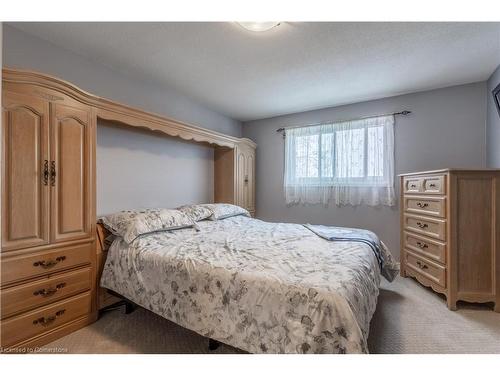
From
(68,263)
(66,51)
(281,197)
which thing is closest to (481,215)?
(281,197)

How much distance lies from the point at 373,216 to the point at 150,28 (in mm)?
3447

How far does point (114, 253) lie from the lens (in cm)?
206

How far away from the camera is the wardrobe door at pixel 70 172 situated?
1804 mm

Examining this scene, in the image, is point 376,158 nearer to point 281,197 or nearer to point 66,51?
point 281,197

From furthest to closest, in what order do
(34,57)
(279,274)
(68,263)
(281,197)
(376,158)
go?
(281,197) → (376,158) → (34,57) → (68,263) → (279,274)

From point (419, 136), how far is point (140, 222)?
11.5 feet

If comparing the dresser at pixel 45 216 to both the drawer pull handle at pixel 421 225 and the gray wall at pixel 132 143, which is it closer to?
the gray wall at pixel 132 143

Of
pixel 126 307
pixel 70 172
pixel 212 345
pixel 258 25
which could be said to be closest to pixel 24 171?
A: pixel 70 172

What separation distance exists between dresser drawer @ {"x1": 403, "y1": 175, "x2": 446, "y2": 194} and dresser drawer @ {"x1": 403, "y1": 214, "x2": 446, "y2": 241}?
0.28 meters

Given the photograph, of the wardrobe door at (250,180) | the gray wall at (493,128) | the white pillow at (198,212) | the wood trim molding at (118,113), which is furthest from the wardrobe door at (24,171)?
the gray wall at (493,128)

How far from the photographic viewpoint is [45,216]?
1745 millimetres

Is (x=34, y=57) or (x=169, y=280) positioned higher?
(x=34, y=57)

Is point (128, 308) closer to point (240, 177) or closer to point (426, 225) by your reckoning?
point (240, 177)

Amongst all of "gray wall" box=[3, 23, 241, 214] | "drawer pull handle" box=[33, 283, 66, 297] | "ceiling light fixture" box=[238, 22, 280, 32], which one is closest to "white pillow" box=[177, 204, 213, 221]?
"gray wall" box=[3, 23, 241, 214]
